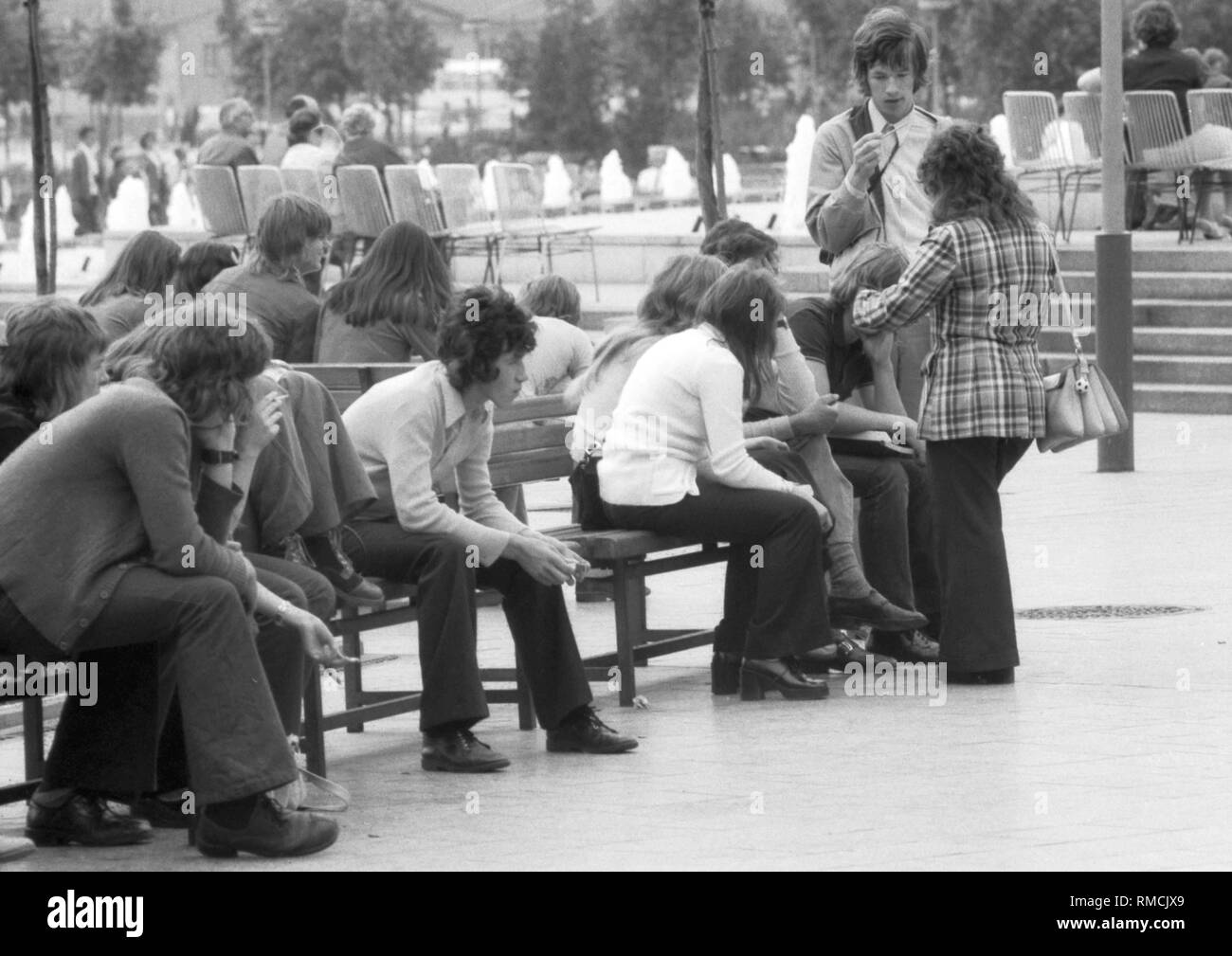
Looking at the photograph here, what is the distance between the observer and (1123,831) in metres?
5.94

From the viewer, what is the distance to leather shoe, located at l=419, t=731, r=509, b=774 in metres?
6.98

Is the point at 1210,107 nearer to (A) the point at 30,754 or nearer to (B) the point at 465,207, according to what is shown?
(B) the point at 465,207

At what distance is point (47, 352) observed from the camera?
20.5ft

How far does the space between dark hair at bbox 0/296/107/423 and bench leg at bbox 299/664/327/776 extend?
3.21 feet

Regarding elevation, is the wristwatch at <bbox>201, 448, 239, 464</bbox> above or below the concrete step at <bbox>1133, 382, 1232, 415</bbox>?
above

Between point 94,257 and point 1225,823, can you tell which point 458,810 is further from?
point 94,257

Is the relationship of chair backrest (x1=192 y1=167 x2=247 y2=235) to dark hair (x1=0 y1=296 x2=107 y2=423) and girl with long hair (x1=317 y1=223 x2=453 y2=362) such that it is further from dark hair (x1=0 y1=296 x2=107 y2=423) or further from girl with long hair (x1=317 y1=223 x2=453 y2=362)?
dark hair (x1=0 y1=296 x2=107 y2=423)

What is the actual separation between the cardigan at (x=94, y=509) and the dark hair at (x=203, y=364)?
0.09 m

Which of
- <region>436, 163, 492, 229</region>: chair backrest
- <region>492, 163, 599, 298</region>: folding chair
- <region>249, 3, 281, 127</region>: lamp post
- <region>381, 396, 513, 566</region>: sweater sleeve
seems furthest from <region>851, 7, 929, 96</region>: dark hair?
<region>249, 3, 281, 127</region>: lamp post

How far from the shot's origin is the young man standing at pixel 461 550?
6.95 m

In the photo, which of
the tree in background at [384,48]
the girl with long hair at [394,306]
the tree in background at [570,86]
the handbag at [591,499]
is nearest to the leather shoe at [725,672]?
the handbag at [591,499]

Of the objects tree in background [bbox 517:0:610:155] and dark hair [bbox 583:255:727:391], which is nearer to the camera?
dark hair [bbox 583:255:727:391]
